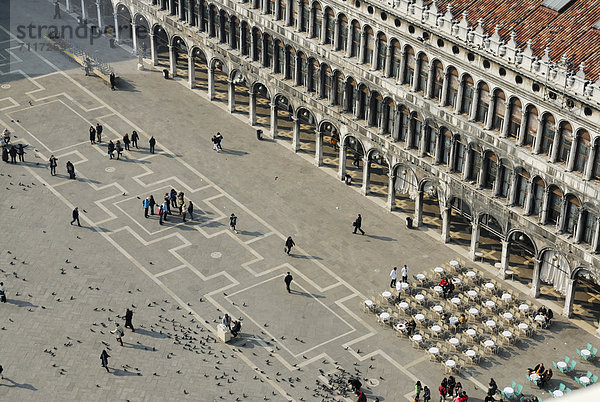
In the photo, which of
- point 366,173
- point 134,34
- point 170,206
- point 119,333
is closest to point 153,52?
point 134,34

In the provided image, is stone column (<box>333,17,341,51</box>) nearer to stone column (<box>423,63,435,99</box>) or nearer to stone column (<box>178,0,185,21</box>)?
stone column (<box>423,63,435,99</box>)

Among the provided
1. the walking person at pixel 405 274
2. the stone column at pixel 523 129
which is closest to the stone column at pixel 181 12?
the walking person at pixel 405 274

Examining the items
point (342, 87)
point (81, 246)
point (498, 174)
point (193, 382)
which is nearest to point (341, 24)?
point (342, 87)

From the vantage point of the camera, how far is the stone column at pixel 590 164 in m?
80.4

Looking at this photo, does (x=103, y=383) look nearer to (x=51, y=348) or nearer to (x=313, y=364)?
(x=51, y=348)

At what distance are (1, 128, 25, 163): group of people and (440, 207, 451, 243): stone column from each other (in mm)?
45897

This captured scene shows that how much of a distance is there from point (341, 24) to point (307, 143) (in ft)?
55.3

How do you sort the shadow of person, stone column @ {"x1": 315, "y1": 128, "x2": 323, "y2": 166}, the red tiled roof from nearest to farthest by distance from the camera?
the shadow of person
the red tiled roof
stone column @ {"x1": 315, "y1": 128, "x2": 323, "y2": 166}

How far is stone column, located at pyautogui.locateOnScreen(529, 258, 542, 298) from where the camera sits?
3484 inches

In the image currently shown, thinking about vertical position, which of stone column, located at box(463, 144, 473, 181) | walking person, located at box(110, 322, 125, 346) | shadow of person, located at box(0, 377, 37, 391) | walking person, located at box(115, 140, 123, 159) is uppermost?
stone column, located at box(463, 144, 473, 181)

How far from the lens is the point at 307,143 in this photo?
114m

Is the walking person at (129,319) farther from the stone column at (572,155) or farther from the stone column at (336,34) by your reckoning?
the stone column at (572,155)

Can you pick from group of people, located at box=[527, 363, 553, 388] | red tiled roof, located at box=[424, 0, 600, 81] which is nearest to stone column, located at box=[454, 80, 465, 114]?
red tiled roof, located at box=[424, 0, 600, 81]

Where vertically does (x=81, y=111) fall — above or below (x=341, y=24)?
below
